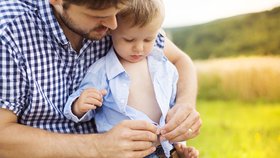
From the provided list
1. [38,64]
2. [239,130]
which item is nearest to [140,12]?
[38,64]

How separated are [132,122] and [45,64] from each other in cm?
36

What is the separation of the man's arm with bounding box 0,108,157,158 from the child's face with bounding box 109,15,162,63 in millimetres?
263

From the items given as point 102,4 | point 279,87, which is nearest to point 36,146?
point 102,4

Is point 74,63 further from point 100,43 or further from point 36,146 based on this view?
point 36,146

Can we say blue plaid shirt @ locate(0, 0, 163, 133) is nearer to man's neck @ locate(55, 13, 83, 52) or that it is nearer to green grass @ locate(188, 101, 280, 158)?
man's neck @ locate(55, 13, 83, 52)

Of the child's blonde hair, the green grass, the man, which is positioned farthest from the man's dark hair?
the green grass

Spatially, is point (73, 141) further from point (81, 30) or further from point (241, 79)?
point (241, 79)

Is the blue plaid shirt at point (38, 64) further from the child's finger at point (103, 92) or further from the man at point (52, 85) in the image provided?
the child's finger at point (103, 92)


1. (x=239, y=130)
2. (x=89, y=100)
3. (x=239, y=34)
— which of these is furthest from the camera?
(x=239, y=34)

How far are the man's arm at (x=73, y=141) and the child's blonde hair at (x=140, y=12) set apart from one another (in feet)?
1.12

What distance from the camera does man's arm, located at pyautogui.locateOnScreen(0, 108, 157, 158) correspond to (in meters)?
1.85

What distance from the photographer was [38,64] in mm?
1909

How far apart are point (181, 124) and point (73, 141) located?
0.37m

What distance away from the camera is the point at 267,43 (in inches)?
165
